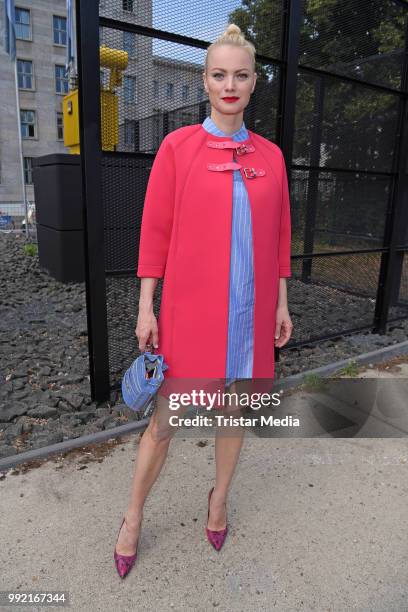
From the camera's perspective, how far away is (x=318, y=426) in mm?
3279

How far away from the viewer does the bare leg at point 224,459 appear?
2070 mm

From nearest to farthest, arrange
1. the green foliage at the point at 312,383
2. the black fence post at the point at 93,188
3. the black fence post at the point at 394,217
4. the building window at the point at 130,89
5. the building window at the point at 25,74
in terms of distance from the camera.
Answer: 1. the black fence post at the point at 93,188
2. the building window at the point at 130,89
3. the green foliage at the point at 312,383
4. the black fence post at the point at 394,217
5. the building window at the point at 25,74

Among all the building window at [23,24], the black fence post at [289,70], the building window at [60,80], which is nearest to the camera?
the black fence post at [289,70]

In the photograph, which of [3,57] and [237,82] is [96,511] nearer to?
[237,82]

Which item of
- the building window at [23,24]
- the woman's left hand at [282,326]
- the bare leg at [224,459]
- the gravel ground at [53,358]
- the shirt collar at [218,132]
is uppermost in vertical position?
the building window at [23,24]

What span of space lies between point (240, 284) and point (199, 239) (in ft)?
0.78

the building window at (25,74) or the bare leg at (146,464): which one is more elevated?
the building window at (25,74)

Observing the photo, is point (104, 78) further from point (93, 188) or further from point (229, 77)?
point (229, 77)

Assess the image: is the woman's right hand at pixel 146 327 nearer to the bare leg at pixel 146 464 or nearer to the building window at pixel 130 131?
the bare leg at pixel 146 464

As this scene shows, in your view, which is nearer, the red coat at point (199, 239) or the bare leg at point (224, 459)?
the red coat at point (199, 239)

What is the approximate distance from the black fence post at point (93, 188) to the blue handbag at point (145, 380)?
1.32 m

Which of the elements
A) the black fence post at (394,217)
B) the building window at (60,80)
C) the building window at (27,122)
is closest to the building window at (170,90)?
the black fence post at (394,217)

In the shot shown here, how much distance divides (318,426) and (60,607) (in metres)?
2.03

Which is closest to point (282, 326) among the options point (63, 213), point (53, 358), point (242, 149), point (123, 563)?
point (242, 149)
